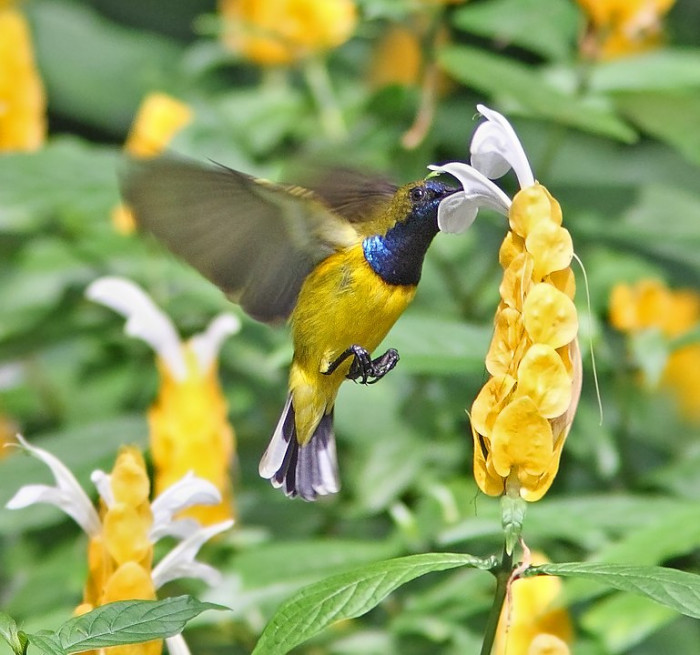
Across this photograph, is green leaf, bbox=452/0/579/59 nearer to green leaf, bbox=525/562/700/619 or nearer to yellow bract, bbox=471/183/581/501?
yellow bract, bbox=471/183/581/501

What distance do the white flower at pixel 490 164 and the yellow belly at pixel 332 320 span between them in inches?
12.6

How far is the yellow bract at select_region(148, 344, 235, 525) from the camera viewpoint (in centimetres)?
172

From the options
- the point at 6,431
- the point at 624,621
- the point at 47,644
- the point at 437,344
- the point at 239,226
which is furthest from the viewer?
the point at 6,431

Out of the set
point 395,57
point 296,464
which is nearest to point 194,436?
point 296,464

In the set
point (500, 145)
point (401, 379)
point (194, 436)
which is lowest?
point (401, 379)

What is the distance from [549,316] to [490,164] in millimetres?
180

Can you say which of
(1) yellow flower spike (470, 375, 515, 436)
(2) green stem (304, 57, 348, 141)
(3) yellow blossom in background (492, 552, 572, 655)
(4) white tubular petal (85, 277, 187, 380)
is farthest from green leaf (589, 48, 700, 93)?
(1) yellow flower spike (470, 375, 515, 436)

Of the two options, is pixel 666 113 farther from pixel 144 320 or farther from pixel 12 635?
pixel 12 635

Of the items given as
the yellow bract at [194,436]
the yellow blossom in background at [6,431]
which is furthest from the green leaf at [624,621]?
the yellow blossom in background at [6,431]

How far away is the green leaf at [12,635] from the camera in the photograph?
0.95 meters

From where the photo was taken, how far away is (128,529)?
1123 mm

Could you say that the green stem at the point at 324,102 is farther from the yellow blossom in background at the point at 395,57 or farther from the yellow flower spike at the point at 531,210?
the yellow flower spike at the point at 531,210

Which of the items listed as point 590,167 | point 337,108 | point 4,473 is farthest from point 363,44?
point 4,473

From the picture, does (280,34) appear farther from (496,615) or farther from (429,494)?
(496,615)
